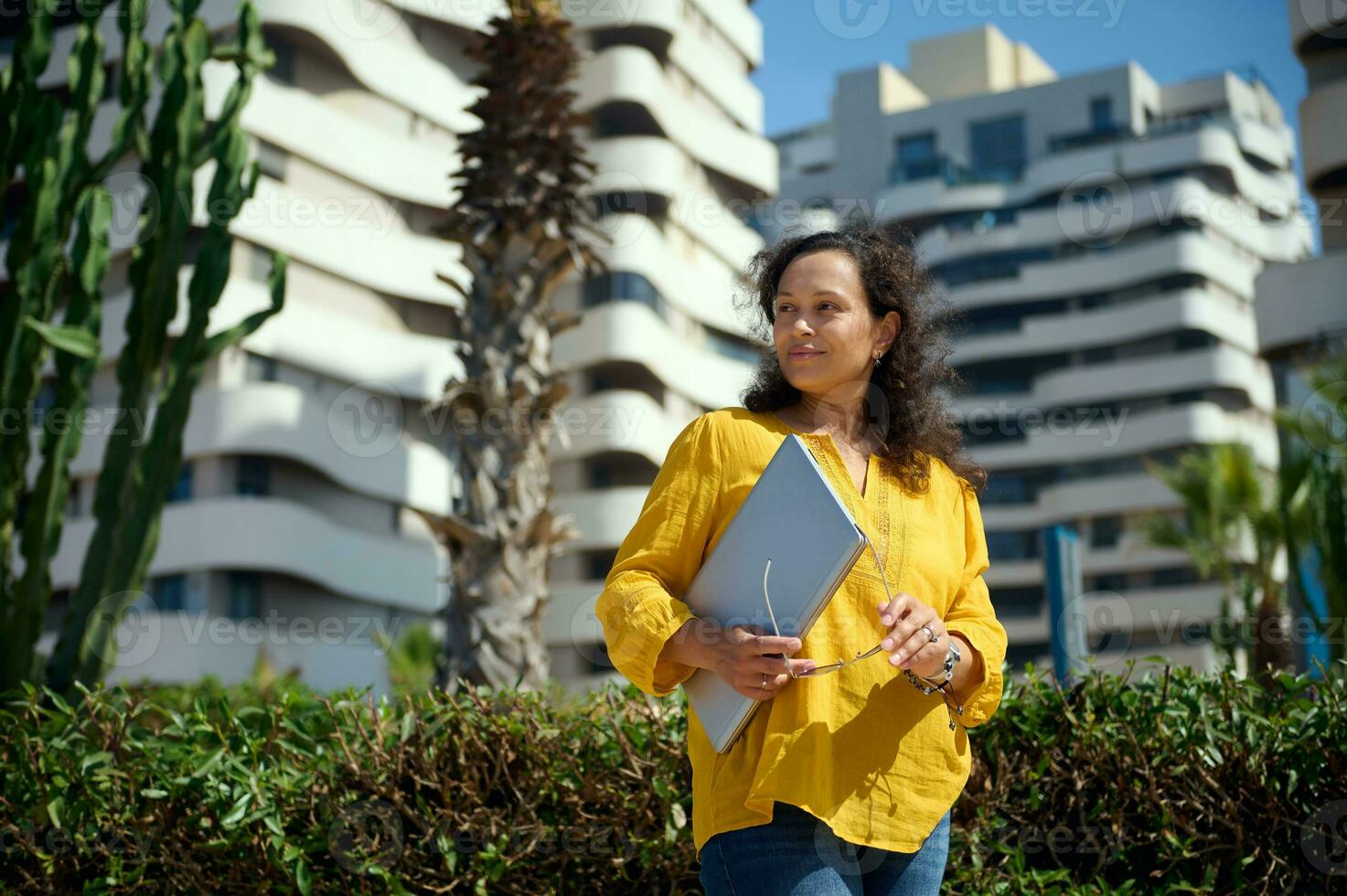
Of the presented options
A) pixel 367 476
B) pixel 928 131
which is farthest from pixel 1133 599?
pixel 367 476

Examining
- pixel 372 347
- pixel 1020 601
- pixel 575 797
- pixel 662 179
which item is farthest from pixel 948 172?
pixel 575 797

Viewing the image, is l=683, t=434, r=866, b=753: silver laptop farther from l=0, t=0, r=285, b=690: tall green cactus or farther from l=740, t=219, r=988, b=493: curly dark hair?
l=0, t=0, r=285, b=690: tall green cactus

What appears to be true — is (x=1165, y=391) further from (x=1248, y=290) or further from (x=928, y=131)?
(x=928, y=131)

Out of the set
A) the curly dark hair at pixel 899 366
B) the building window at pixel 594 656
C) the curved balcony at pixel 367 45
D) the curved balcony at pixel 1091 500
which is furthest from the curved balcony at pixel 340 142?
the curly dark hair at pixel 899 366

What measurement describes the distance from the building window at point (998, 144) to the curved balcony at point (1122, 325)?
330 inches

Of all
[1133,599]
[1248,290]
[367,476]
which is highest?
[1248,290]

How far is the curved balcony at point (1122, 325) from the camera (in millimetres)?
47750

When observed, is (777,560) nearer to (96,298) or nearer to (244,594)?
(96,298)

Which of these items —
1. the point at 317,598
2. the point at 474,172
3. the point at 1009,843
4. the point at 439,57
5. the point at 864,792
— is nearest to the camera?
the point at 864,792

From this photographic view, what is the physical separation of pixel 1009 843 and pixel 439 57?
1322 inches

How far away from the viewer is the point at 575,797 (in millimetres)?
3734

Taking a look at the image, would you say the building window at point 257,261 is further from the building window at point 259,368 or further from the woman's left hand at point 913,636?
the woman's left hand at point 913,636

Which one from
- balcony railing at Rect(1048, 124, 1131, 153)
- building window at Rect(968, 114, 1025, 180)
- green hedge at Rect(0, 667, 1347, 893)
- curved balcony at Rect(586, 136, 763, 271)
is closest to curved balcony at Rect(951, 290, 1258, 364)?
balcony railing at Rect(1048, 124, 1131, 153)

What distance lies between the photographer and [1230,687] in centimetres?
376
